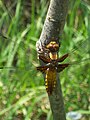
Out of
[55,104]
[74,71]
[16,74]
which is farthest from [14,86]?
[55,104]

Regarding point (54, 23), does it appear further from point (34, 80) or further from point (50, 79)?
point (34, 80)

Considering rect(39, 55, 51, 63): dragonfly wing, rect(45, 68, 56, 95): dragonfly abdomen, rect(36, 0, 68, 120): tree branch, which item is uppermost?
rect(36, 0, 68, 120): tree branch

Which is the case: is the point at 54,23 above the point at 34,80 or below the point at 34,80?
above

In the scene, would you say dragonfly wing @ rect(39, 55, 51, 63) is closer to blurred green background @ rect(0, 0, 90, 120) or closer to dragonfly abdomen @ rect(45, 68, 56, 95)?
dragonfly abdomen @ rect(45, 68, 56, 95)

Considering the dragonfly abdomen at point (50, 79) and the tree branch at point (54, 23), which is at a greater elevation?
the tree branch at point (54, 23)

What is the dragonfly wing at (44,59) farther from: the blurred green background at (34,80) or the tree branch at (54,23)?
the blurred green background at (34,80)

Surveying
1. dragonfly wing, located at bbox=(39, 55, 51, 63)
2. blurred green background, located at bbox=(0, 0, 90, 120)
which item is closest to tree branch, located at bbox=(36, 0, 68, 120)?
dragonfly wing, located at bbox=(39, 55, 51, 63)

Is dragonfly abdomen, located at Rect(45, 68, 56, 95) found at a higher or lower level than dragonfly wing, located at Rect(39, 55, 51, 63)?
lower

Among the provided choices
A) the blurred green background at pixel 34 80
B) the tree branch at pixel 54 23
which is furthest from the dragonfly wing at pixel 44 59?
the blurred green background at pixel 34 80

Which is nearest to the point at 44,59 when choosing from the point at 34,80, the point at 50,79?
the point at 50,79

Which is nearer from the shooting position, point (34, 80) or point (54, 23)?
point (54, 23)

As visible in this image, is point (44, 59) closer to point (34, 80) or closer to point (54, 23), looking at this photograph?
point (54, 23)

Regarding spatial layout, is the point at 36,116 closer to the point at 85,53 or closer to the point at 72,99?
the point at 72,99
